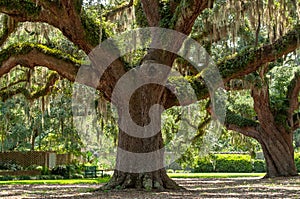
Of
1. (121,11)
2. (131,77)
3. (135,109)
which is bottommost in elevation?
(135,109)

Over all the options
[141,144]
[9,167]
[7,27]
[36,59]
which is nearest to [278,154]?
[141,144]

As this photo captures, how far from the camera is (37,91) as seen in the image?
45.2 feet

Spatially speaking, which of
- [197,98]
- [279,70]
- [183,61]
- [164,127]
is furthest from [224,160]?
[197,98]

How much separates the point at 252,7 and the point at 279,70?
8488 millimetres

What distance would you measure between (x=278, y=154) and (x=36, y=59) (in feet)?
34.2

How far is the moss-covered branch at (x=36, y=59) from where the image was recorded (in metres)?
9.60

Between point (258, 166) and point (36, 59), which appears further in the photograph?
point (258, 166)

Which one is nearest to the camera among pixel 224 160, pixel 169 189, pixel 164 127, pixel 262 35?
pixel 169 189

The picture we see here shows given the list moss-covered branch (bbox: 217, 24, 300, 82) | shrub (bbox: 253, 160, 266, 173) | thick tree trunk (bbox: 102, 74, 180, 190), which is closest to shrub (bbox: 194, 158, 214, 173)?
shrub (bbox: 253, 160, 266, 173)

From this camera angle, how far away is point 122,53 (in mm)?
10234

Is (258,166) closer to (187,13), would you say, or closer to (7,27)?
(187,13)

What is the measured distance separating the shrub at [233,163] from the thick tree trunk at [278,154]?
12.5 m

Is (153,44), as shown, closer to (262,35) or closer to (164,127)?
(262,35)

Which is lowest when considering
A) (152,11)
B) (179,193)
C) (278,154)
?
(179,193)
